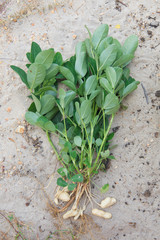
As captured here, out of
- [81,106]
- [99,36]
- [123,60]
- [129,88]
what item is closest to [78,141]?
[81,106]

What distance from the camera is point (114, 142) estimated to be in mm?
1411

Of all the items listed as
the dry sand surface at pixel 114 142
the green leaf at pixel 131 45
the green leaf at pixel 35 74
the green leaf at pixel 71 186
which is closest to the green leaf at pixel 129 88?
the dry sand surface at pixel 114 142

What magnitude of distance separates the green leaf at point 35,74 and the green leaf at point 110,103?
1.16 feet

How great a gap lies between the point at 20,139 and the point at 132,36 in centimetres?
88

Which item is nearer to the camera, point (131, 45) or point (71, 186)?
point (71, 186)

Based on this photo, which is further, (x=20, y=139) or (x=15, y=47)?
(x=15, y=47)

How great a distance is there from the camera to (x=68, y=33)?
5.47 feet

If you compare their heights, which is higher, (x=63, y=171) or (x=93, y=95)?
(x=93, y=95)

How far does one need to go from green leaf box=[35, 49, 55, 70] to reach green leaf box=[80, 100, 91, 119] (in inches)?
11.6

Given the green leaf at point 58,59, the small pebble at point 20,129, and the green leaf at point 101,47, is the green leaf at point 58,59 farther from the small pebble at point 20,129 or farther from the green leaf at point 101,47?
the small pebble at point 20,129

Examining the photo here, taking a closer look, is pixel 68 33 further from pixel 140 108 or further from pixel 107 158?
pixel 107 158

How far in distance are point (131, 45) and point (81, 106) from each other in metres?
0.52

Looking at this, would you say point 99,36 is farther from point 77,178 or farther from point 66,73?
point 77,178

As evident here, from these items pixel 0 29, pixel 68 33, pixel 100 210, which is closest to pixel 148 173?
pixel 100 210
